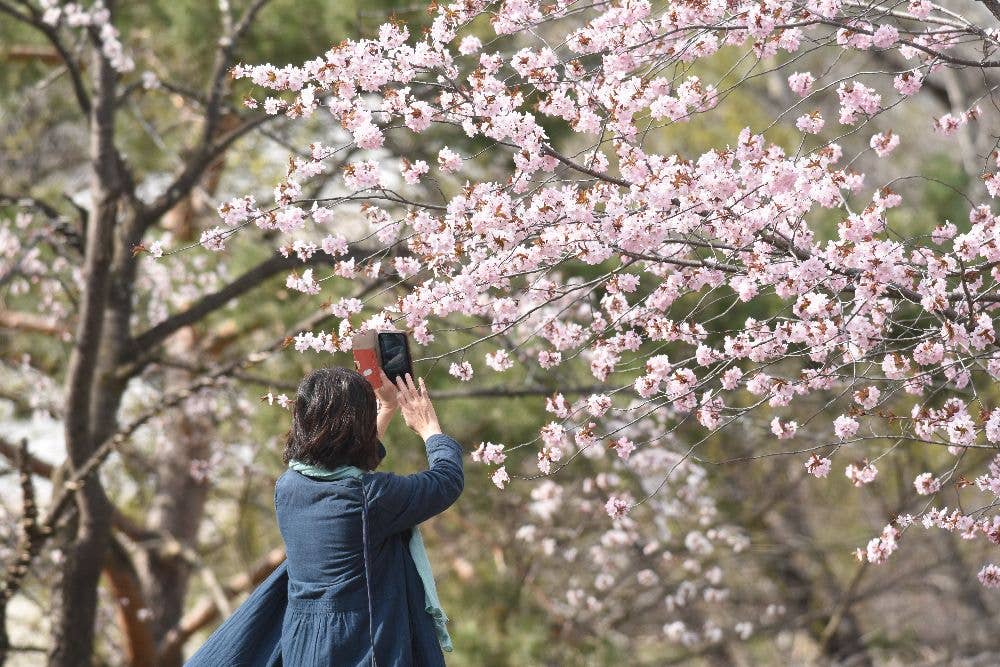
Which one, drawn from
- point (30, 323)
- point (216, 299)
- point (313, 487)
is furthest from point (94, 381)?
point (313, 487)

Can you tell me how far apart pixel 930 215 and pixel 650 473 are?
271cm

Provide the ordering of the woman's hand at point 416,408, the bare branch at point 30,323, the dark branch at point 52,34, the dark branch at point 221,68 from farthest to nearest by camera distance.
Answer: the bare branch at point 30,323, the dark branch at point 221,68, the dark branch at point 52,34, the woman's hand at point 416,408

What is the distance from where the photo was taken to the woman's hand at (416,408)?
2.42 meters

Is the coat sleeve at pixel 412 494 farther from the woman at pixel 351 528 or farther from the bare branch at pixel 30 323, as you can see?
the bare branch at pixel 30 323

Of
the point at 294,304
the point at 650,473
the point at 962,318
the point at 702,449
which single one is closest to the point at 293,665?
the point at 962,318

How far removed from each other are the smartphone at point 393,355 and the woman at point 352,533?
16 cm

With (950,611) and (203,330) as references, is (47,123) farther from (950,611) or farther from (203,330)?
(950,611)

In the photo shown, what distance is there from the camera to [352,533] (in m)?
2.24

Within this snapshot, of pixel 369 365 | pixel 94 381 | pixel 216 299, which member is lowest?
pixel 369 365

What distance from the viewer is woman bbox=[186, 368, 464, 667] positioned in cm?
224

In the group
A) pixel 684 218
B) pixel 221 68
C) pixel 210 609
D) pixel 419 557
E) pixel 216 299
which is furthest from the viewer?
pixel 210 609

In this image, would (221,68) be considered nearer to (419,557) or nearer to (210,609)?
(419,557)

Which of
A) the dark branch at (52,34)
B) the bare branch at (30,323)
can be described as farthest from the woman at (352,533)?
the bare branch at (30,323)

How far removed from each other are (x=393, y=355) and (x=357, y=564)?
0.46 m
